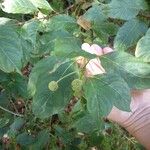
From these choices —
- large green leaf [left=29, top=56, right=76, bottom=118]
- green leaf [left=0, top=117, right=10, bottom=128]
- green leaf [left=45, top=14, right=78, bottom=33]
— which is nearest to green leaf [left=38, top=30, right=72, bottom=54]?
green leaf [left=45, top=14, right=78, bottom=33]

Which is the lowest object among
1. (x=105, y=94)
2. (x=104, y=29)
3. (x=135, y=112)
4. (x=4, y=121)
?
(x=4, y=121)

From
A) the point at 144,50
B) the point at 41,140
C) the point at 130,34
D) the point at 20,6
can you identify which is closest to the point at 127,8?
the point at 130,34

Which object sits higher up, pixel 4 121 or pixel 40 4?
pixel 40 4

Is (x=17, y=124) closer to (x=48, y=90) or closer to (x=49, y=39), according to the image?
(x=49, y=39)

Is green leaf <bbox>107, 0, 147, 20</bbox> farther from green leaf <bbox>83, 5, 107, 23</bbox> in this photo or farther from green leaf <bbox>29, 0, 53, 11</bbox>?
green leaf <bbox>29, 0, 53, 11</bbox>

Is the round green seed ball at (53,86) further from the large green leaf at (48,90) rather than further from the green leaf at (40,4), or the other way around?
the green leaf at (40,4)

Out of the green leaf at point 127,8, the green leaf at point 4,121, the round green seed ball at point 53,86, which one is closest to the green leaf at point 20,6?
the green leaf at point 127,8

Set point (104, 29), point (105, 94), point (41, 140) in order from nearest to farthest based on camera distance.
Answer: point (105, 94) < point (104, 29) < point (41, 140)

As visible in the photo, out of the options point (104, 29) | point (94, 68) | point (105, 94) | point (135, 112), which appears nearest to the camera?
point (105, 94)
